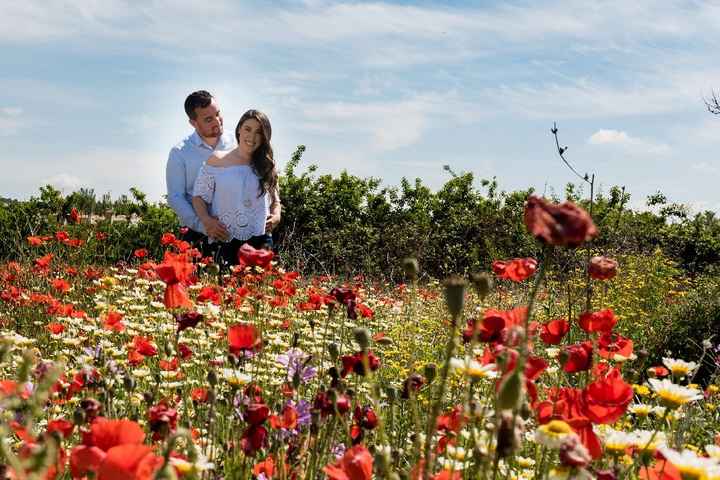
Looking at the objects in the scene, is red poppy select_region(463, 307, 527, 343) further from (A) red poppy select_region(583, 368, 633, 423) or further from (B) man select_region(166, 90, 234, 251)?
(B) man select_region(166, 90, 234, 251)

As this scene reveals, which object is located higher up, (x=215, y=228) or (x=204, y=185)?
(x=204, y=185)

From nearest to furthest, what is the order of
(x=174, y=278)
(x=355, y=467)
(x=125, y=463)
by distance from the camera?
(x=125, y=463) < (x=355, y=467) < (x=174, y=278)

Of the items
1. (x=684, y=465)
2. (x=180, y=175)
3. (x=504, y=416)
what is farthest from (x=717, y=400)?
(x=180, y=175)

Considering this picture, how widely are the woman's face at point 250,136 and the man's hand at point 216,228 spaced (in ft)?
2.05

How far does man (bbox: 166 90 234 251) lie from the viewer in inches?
273

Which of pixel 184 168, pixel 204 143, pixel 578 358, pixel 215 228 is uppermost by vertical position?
pixel 204 143

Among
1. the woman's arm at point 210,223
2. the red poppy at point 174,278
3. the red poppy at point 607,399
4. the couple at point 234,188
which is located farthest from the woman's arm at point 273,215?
the red poppy at point 607,399

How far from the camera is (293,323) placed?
4934 mm

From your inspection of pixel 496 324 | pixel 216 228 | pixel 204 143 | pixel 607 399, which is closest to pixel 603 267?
pixel 496 324

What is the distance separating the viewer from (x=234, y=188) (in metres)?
6.43

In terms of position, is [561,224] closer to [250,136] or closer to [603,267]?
[603,267]

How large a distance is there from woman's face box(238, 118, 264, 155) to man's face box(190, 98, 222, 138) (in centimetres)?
55

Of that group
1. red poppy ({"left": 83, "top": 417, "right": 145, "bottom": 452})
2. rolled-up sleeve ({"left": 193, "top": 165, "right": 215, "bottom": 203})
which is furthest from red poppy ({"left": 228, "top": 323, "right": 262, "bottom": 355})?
rolled-up sleeve ({"left": 193, "top": 165, "right": 215, "bottom": 203})

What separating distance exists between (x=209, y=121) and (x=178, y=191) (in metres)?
Answer: 0.68
